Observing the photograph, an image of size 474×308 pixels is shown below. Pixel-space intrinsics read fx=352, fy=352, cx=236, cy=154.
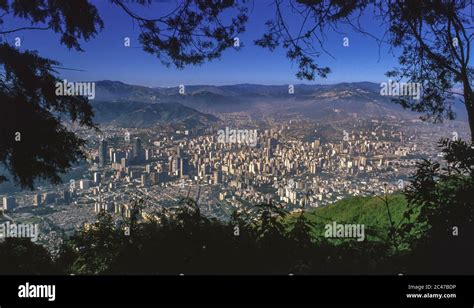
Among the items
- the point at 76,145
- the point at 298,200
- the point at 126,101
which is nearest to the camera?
the point at 76,145

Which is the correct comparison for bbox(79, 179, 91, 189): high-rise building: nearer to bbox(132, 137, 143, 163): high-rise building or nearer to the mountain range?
bbox(132, 137, 143, 163): high-rise building

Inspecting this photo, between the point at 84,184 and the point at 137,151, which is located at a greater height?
the point at 137,151

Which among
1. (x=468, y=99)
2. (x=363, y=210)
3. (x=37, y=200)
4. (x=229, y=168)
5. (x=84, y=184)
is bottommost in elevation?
(x=363, y=210)

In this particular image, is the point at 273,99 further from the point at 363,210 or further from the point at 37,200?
the point at 37,200

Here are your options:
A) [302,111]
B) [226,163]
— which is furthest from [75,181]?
[302,111]

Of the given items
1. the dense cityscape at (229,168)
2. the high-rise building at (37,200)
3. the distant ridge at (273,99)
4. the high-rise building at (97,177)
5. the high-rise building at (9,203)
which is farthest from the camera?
the distant ridge at (273,99)

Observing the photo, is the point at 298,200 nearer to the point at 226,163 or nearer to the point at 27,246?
the point at 226,163
